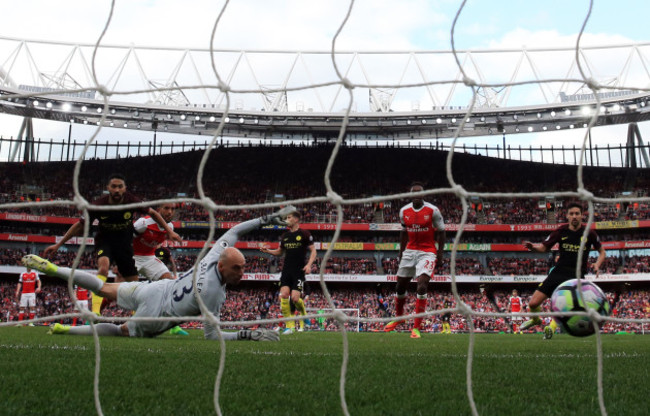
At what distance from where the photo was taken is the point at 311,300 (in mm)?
27578

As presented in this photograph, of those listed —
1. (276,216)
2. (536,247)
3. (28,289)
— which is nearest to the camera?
(276,216)

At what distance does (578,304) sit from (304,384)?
227 cm

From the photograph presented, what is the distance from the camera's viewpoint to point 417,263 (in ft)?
25.1

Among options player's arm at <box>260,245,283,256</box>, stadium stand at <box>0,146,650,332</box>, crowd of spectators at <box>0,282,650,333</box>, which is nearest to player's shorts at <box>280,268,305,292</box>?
player's arm at <box>260,245,283,256</box>

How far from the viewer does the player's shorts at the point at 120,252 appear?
7.13 meters

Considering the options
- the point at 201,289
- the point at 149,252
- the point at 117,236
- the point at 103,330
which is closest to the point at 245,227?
the point at 201,289

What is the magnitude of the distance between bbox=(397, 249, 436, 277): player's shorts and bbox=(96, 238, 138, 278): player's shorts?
12.0ft

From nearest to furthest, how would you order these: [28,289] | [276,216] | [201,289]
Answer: [201,289] < [276,216] < [28,289]

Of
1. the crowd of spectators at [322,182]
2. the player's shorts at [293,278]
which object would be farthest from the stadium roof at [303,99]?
the player's shorts at [293,278]

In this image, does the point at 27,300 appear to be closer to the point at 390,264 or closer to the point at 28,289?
the point at 28,289

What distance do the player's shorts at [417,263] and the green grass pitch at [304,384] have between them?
321cm

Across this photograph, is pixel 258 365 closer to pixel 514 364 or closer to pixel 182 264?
pixel 514 364

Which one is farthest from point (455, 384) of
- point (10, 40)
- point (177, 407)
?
point (10, 40)

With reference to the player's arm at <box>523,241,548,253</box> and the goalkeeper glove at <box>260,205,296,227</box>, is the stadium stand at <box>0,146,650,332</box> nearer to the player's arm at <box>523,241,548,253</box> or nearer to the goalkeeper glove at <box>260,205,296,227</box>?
the player's arm at <box>523,241,548,253</box>
